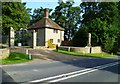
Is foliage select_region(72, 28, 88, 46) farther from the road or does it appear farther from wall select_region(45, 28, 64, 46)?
the road

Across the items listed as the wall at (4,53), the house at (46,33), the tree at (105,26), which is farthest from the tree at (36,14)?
the wall at (4,53)

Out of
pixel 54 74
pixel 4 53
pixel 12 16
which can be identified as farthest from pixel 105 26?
pixel 54 74

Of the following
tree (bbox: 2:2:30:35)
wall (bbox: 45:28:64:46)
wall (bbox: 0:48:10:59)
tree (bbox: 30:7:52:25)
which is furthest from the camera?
tree (bbox: 30:7:52:25)

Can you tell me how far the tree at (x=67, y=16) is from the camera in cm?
8050

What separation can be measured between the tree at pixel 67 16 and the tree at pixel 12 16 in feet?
106

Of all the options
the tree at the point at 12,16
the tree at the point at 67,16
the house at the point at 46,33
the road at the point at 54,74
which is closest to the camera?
the road at the point at 54,74

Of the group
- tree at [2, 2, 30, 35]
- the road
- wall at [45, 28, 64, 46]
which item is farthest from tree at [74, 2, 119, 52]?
the road

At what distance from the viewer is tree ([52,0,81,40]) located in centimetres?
8050

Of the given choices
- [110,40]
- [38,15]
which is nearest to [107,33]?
[110,40]

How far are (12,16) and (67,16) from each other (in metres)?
36.4

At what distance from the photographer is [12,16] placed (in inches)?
1871

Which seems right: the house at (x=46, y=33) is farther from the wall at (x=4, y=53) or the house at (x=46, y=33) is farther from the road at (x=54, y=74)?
the road at (x=54, y=74)

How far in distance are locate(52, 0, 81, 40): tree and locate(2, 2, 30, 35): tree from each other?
32.2 metres

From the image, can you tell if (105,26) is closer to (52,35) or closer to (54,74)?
(52,35)
